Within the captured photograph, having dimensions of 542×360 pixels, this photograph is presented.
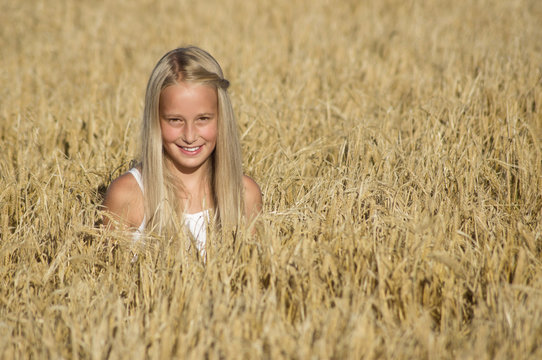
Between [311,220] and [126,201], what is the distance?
0.70 meters

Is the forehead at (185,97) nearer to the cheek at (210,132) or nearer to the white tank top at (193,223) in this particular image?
the cheek at (210,132)

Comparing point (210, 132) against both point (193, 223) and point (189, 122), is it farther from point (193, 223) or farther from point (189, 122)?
point (193, 223)

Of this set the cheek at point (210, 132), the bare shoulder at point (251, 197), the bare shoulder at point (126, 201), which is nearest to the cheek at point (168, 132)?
the cheek at point (210, 132)

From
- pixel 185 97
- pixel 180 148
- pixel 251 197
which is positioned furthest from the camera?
pixel 251 197

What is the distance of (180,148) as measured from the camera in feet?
7.36

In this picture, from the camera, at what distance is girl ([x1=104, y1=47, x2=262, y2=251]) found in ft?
7.02

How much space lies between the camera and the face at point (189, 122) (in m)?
2.15

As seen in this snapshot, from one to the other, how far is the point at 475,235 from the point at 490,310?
0.42 m

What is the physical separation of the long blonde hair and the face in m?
0.02

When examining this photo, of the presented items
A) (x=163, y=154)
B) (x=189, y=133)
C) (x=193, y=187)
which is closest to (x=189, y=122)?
(x=189, y=133)

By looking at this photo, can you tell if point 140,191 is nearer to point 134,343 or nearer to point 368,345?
point 134,343

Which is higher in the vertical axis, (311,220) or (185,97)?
(185,97)

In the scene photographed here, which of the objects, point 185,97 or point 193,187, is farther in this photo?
point 193,187

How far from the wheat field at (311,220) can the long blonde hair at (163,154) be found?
0.54 feet
